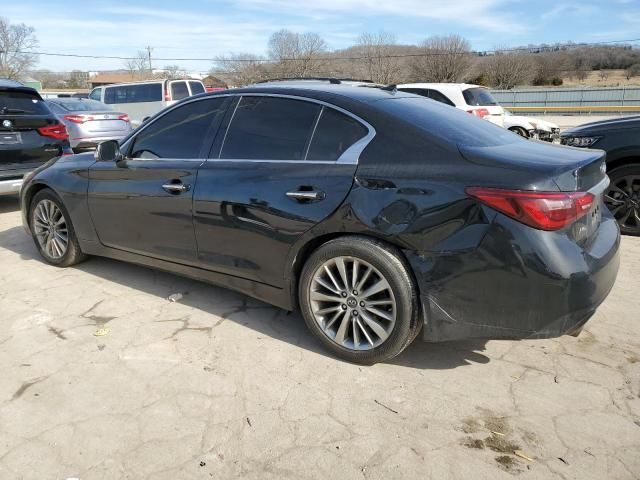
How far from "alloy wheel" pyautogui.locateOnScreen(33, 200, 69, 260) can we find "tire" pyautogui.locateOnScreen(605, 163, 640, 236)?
5.51 m

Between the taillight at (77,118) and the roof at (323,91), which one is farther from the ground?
the roof at (323,91)

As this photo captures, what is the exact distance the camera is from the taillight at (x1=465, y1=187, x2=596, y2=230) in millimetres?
2500

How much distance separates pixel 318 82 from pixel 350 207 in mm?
1357

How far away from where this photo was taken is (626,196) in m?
5.55

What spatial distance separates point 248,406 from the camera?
2707mm

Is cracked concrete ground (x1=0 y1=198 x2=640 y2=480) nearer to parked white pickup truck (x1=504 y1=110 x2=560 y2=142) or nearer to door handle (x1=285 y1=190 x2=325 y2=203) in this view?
door handle (x1=285 y1=190 x2=325 y2=203)

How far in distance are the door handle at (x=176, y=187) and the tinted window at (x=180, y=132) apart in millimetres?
228

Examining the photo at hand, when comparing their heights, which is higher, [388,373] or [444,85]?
[444,85]

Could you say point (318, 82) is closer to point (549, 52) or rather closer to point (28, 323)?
point (28, 323)

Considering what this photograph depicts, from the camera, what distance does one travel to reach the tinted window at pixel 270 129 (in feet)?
10.6

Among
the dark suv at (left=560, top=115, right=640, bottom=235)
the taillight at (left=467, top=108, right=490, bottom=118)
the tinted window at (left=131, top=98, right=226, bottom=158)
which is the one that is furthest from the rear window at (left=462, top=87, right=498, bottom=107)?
the tinted window at (left=131, top=98, right=226, bottom=158)

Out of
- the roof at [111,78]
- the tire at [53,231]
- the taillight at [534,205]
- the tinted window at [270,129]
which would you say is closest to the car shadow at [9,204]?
the tire at [53,231]

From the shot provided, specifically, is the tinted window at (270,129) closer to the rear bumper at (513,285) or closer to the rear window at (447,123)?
the rear window at (447,123)

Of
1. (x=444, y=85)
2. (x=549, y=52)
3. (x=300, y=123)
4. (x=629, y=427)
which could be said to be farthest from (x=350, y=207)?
→ (x=549, y=52)
